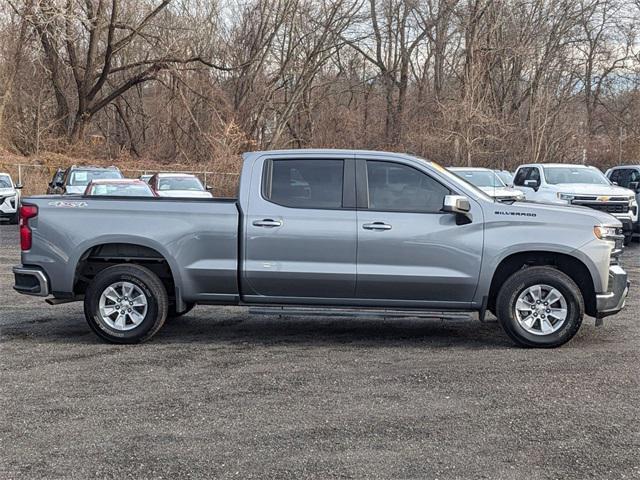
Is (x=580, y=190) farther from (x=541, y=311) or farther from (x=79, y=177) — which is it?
(x=79, y=177)

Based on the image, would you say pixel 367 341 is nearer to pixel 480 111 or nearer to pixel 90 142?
pixel 480 111

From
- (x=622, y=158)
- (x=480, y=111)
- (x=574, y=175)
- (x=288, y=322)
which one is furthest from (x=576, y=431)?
(x=622, y=158)

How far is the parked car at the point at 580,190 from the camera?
52.0 ft

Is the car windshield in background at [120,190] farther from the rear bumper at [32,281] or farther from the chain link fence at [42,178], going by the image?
the chain link fence at [42,178]

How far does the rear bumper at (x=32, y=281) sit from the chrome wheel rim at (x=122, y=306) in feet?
1.98

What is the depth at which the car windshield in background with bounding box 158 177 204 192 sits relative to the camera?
67.1ft

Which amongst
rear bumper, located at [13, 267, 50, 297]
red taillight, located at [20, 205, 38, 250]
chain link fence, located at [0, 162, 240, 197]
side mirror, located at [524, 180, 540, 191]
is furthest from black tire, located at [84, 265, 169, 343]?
chain link fence, located at [0, 162, 240, 197]

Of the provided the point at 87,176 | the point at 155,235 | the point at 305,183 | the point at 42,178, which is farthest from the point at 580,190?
the point at 42,178

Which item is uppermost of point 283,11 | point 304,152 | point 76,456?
point 283,11

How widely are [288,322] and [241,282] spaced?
1.52 metres

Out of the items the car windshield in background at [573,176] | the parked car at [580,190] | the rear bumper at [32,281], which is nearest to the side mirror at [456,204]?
Answer: the rear bumper at [32,281]

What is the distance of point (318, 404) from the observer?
208 inches

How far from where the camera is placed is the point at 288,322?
8336mm

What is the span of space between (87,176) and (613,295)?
17.9 m
